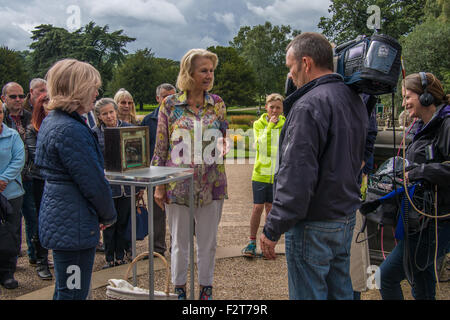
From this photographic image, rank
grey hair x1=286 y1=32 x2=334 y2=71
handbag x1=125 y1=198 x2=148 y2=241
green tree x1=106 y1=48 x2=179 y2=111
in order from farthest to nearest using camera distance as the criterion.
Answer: green tree x1=106 y1=48 x2=179 y2=111 < handbag x1=125 y1=198 x2=148 y2=241 < grey hair x1=286 y1=32 x2=334 y2=71

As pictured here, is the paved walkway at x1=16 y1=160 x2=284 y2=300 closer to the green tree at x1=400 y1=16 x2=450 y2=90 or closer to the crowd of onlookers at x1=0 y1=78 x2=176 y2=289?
the crowd of onlookers at x1=0 y1=78 x2=176 y2=289

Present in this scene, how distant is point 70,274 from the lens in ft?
8.18

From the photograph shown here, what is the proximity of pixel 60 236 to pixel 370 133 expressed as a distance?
2523 mm

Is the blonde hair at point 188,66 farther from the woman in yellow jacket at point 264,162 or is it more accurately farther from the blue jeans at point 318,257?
the woman in yellow jacket at point 264,162

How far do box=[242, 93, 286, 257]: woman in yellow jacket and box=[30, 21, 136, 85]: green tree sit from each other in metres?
43.4

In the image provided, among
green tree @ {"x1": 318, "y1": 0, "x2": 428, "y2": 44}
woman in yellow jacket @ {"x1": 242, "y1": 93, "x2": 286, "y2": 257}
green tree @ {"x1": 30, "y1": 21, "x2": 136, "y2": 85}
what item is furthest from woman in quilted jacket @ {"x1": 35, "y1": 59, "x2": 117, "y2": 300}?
green tree @ {"x1": 30, "y1": 21, "x2": 136, "y2": 85}

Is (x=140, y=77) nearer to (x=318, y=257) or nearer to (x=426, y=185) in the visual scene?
(x=426, y=185)

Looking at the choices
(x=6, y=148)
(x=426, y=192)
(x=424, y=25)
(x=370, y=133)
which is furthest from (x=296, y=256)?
(x=424, y=25)

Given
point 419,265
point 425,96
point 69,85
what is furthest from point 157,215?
point 425,96

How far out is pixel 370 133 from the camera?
11.0 ft

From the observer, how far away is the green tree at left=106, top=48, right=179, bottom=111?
50750 mm

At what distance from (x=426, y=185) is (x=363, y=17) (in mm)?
44439

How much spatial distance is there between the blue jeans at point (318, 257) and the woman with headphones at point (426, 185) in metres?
0.94

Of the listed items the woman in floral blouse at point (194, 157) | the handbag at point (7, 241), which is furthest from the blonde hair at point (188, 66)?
the handbag at point (7, 241)
